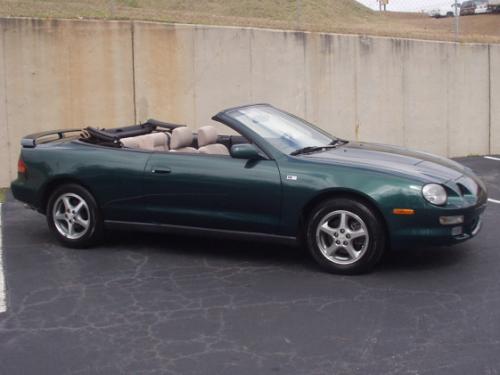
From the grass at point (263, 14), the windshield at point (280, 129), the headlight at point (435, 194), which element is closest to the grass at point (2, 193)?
the grass at point (263, 14)

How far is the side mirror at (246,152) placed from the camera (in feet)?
22.0

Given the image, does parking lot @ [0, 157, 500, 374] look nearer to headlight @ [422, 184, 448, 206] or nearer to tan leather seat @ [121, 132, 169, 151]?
headlight @ [422, 184, 448, 206]

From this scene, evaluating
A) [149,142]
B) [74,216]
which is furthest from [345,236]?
[74,216]

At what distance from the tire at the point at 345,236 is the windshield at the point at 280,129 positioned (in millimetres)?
730

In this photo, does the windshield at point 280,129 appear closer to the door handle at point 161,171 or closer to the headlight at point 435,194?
the door handle at point 161,171

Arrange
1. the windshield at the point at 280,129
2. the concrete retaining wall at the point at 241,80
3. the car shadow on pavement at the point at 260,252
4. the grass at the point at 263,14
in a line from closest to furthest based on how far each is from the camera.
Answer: the car shadow on pavement at the point at 260,252 < the windshield at the point at 280,129 < the concrete retaining wall at the point at 241,80 < the grass at the point at 263,14

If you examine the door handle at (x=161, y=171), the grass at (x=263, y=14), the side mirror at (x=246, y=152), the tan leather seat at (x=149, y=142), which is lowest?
the door handle at (x=161, y=171)

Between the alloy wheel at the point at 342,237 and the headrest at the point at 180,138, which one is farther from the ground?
the headrest at the point at 180,138

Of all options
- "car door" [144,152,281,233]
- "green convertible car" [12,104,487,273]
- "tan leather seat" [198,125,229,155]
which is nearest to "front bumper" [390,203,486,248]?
"green convertible car" [12,104,487,273]

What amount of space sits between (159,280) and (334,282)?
141 cm

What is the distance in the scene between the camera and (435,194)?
629 cm

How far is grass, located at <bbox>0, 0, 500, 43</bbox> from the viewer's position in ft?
43.2

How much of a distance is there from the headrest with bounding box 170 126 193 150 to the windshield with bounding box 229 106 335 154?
73 cm

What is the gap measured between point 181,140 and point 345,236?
2102mm
